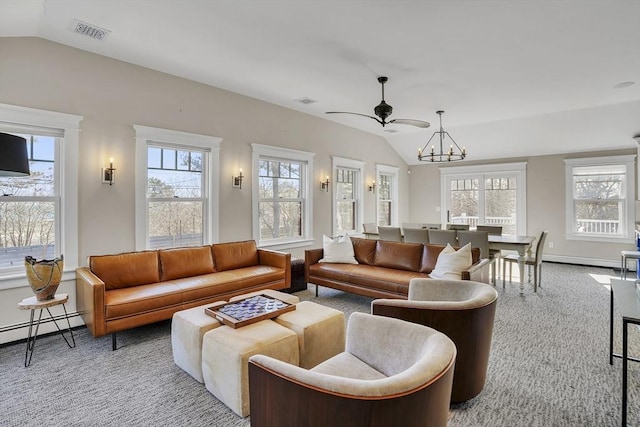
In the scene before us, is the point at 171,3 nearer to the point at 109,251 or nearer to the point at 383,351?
the point at 109,251

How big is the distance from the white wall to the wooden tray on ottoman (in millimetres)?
2026

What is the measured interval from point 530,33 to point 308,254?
3.71 meters

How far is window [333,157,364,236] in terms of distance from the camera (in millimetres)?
6914

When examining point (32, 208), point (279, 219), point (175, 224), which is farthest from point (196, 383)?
point (279, 219)

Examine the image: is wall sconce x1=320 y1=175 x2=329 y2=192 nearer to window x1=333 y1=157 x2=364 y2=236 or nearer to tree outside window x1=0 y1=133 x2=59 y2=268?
window x1=333 y1=157 x2=364 y2=236

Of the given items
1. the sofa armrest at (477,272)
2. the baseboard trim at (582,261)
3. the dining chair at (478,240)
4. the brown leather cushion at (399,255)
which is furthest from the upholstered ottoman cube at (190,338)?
the baseboard trim at (582,261)

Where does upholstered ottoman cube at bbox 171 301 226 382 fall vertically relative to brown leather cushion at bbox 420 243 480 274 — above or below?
below

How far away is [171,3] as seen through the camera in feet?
8.95

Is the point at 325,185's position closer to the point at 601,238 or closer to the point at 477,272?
the point at 477,272

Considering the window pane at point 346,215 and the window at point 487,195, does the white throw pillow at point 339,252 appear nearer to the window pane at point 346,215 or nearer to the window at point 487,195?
the window pane at point 346,215

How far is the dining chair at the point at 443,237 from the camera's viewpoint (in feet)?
16.5

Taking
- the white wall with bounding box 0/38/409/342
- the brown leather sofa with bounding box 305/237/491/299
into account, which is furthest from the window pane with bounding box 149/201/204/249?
the brown leather sofa with bounding box 305/237/491/299

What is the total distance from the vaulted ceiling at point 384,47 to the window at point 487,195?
2251mm

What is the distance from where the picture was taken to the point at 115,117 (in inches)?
153
